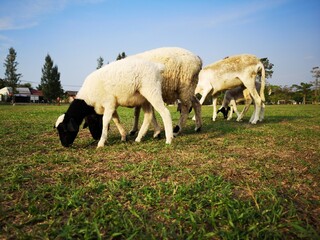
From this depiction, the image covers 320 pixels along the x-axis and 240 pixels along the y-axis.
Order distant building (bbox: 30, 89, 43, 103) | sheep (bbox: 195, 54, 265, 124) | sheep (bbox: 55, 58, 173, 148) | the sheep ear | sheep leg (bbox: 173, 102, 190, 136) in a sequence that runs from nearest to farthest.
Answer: the sheep ear
sheep (bbox: 55, 58, 173, 148)
sheep leg (bbox: 173, 102, 190, 136)
sheep (bbox: 195, 54, 265, 124)
distant building (bbox: 30, 89, 43, 103)

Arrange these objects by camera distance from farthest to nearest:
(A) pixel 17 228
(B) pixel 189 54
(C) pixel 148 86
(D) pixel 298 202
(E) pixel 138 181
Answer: (B) pixel 189 54, (C) pixel 148 86, (E) pixel 138 181, (D) pixel 298 202, (A) pixel 17 228

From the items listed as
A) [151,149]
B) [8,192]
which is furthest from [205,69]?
[8,192]

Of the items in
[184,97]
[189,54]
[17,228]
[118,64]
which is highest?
[189,54]

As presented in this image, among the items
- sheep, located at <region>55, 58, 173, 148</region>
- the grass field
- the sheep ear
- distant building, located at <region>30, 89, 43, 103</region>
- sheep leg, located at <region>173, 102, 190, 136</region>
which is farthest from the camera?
distant building, located at <region>30, 89, 43, 103</region>

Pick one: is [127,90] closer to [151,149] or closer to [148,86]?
[148,86]

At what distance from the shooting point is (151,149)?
4590 mm

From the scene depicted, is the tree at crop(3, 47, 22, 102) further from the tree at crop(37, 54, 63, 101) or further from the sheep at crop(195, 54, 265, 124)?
the sheep at crop(195, 54, 265, 124)

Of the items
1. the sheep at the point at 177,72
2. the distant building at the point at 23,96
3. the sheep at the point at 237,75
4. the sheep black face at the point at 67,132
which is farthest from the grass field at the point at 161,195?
the distant building at the point at 23,96

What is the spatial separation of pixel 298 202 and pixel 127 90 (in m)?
3.79

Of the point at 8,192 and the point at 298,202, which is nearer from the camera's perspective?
the point at 298,202

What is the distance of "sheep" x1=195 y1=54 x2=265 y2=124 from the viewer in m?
9.20

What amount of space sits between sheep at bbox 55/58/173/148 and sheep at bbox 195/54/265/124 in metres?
4.93

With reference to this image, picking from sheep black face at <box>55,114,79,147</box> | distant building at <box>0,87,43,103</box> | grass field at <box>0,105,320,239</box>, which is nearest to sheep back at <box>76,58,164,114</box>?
sheep black face at <box>55,114,79,147</box>

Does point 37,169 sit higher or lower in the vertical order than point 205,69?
lower
